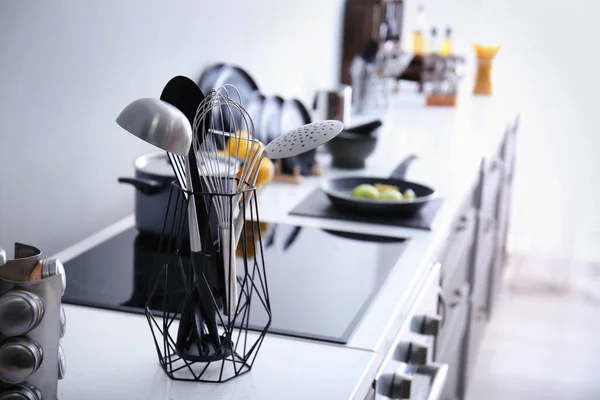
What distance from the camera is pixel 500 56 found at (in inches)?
150

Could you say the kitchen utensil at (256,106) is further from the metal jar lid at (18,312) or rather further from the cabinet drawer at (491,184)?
the metal jar lid at (18,312)

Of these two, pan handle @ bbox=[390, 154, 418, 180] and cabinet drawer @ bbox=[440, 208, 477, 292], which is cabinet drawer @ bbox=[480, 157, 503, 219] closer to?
cabinet drawer @ bbox=[440, 208, 477, 292]

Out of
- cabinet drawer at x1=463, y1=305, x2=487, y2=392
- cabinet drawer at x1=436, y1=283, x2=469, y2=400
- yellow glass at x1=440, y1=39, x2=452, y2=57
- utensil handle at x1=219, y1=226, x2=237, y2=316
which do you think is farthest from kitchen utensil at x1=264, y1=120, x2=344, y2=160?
yellow glass at x1=440, y1=39, x2=452, y2=57

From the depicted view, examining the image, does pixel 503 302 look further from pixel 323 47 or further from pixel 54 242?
pixel 54 242

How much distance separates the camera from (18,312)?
2.48 ft

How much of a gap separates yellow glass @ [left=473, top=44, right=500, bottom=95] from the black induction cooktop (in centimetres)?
181

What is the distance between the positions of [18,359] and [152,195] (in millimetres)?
632

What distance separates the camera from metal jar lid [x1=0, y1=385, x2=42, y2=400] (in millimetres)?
774

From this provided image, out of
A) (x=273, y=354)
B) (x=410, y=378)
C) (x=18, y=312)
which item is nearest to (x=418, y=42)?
(x=410, y=378)

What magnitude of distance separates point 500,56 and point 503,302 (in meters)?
1.17

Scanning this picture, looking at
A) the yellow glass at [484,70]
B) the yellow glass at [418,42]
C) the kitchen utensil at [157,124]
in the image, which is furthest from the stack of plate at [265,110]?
the yellow glass at [418,42]

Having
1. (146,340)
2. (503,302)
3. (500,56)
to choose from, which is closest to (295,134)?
(146,340)

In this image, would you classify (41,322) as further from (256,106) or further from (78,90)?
(256,106)

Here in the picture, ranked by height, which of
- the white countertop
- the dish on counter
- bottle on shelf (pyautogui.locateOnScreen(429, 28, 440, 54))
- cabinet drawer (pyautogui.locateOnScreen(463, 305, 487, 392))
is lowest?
cabinet drawer (pyautogui.locateOnScreen(463, 305, 487, 392))
